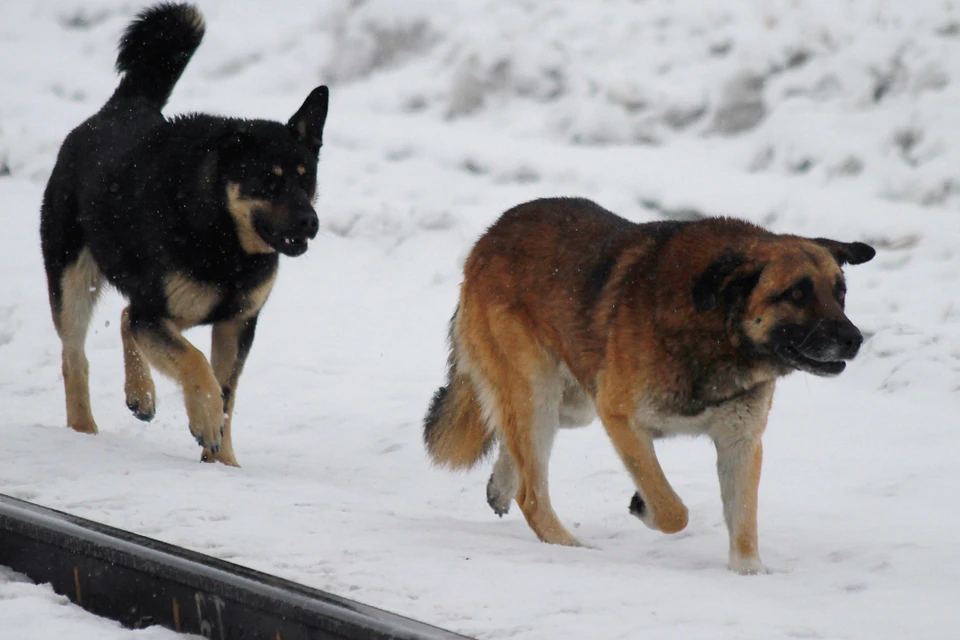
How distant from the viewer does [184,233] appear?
243 inches

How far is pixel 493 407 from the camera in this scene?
555 centimetres

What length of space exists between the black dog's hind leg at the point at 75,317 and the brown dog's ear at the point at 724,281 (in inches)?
164

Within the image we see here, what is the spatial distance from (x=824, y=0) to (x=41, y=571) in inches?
414

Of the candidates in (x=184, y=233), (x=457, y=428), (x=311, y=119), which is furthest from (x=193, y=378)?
(x=311, y=119)

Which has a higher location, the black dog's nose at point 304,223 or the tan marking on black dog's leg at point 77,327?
the black dog's nose at point 304,223

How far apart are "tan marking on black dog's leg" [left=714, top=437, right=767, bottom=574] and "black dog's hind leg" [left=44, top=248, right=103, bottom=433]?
4.12 meters

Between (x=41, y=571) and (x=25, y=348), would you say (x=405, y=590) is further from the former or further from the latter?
(x=25, y=348)

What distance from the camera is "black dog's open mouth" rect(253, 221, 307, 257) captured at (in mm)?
6098

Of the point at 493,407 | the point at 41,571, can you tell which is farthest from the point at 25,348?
the point at 41,571

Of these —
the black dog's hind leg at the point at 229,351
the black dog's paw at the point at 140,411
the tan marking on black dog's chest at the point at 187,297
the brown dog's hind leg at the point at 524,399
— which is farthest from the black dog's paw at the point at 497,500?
Result: the black dog's paw at the point at 140,411

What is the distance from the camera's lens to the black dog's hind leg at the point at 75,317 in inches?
272

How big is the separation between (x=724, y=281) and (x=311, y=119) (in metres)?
3.08

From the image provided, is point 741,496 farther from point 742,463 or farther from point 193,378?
point 193,378

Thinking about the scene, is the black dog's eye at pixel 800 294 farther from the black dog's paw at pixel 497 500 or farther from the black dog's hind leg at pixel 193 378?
the black dog's hind leg at pixel 193 378
